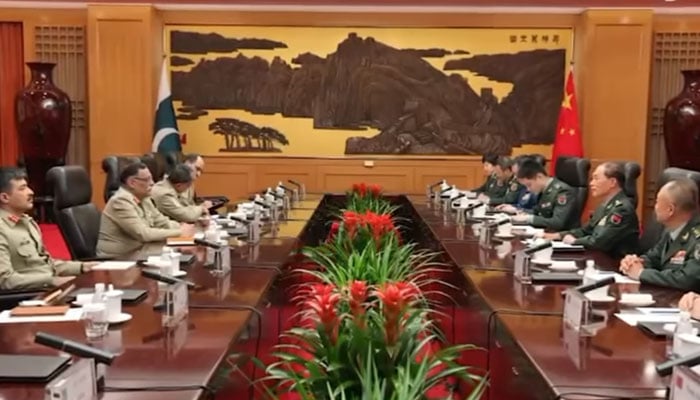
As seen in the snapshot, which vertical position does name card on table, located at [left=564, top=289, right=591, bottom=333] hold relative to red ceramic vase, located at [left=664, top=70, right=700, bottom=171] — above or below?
below

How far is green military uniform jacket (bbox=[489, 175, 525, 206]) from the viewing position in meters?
7.19

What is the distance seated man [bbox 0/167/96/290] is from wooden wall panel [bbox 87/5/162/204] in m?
5.37

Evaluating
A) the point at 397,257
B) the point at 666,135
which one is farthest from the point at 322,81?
the point at 397,257

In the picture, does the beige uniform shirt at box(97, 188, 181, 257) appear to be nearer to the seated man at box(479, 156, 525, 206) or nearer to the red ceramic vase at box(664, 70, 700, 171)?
the seated man at box(479, 156, 525, 206)

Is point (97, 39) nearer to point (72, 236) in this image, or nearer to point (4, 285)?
point (72, 236)

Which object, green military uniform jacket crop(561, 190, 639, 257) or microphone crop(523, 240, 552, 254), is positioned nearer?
microphone crop(523, 240, 552, 254)

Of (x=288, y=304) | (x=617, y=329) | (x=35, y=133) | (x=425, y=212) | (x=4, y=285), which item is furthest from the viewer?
(x=35, y=133)

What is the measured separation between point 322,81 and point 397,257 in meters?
5.80

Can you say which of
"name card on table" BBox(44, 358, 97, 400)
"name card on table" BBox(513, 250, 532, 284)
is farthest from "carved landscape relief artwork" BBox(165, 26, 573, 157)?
"name card on table" BBox(44, 358, 97, 400)

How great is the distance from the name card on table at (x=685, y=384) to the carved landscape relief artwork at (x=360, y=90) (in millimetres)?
7514

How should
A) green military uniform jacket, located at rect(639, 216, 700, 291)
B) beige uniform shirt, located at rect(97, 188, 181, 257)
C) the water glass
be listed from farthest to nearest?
beige uniform shirt, located at rect(97, 188, 181, 257)
green military uniform jacket, located at rect(639, 216, 700, 291)
the water glass

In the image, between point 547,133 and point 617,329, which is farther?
point 547,133

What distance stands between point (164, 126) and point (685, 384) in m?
7.65

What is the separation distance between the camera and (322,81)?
9.00 m
